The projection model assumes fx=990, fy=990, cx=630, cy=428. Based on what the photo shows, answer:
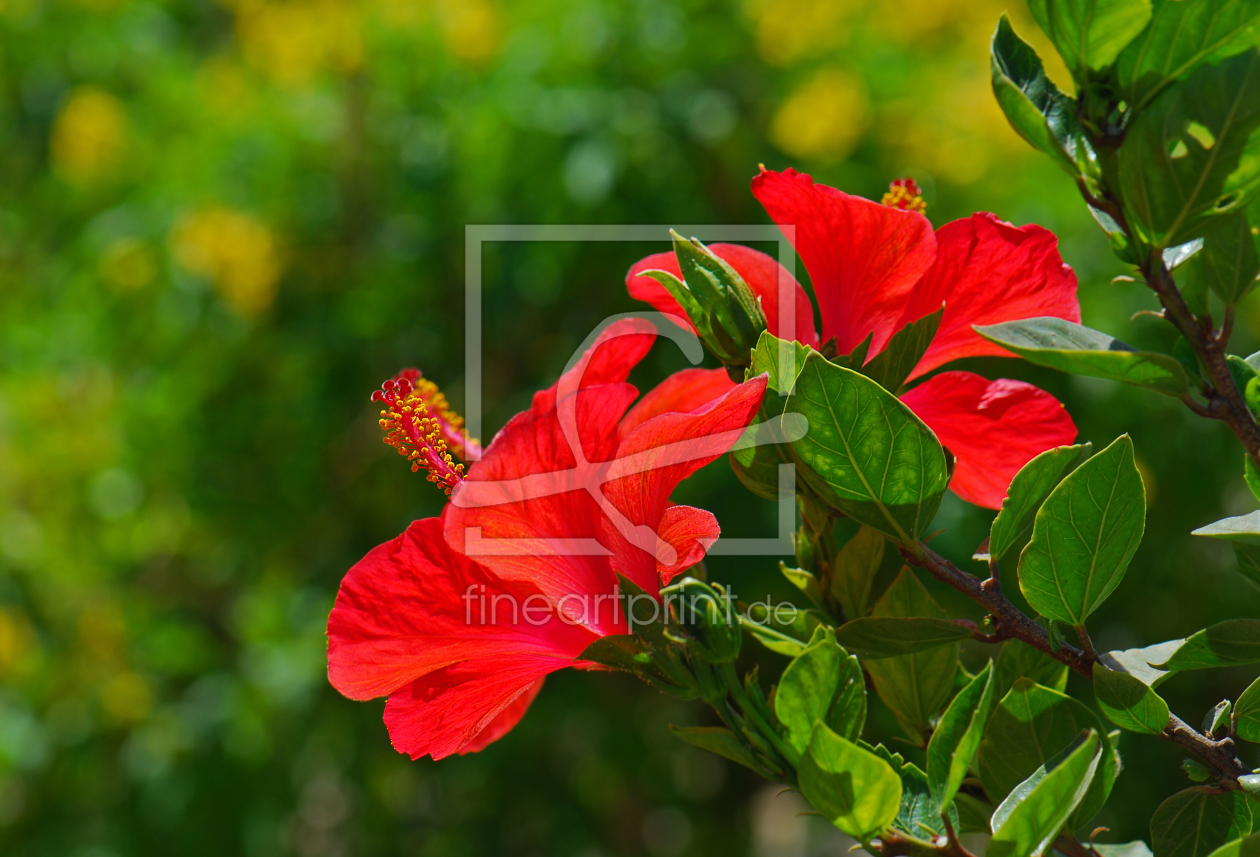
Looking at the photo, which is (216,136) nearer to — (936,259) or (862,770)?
(936,259)

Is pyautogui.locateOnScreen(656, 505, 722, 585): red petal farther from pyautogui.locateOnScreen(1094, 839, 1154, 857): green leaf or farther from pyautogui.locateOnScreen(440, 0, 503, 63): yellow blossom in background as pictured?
pyautogui.locateOnScreen(440, 0, 503, 63): yellow blossom in background

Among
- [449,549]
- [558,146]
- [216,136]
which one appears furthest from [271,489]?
[449,549]

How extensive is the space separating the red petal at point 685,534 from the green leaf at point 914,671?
142mm

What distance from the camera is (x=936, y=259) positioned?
1.64 ft

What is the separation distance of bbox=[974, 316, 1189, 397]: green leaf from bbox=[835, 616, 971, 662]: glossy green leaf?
124 millimetres

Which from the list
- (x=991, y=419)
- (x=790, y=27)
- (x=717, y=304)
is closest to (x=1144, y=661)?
(x=991, y=419)

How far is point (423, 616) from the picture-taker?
1.52 ft

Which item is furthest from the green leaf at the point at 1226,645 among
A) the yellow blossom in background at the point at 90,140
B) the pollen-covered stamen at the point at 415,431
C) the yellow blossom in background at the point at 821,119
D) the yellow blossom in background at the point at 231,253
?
the yellow blossom in background at the point at 90,140

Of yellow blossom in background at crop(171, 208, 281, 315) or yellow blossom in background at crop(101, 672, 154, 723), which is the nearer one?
yellow blossom in background at crop(171, 208, 281, 315)

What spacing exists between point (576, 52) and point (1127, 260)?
59.0 inches

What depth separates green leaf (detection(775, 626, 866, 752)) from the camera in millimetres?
397

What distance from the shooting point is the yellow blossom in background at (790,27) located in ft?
5.75

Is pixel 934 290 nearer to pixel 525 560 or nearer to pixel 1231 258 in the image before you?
pixel 1231 258

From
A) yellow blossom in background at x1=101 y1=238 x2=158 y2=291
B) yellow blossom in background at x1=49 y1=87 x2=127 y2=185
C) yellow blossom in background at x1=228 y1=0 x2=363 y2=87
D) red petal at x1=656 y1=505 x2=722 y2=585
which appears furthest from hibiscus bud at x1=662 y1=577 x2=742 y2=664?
yellow blossom in background at x1=49 y1=87 x2=127 y2=185
